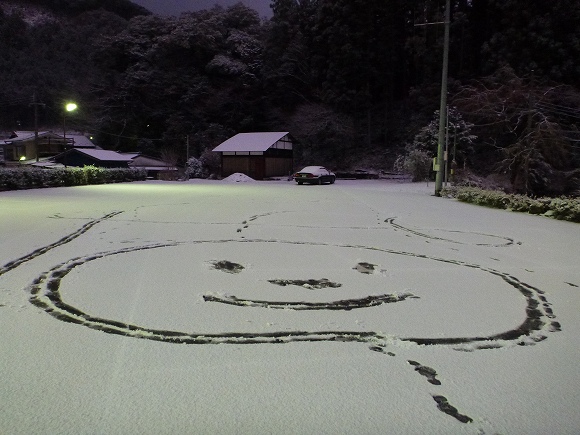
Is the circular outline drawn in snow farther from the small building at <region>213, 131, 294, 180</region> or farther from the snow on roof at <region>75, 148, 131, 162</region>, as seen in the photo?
the snow on roof at <region>75, 148, 131, 162</region>

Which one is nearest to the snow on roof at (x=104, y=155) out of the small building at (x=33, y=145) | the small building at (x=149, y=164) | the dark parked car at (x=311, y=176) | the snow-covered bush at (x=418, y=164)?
the small building at (x=149, y=164)

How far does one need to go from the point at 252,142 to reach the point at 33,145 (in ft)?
80.2

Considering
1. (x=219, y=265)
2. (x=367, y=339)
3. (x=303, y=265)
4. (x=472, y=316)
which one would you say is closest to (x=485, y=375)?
(x=367, y=339)

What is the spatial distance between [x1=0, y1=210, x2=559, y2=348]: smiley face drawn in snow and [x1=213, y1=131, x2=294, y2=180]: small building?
98.5ft

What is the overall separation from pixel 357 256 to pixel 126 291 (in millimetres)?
3314

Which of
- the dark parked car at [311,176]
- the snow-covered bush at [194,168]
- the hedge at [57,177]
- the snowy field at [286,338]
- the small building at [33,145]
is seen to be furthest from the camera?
the small building at [33,145]

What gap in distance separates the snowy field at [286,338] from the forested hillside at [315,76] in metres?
23.8

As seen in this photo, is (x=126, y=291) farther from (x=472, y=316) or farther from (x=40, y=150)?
(x=40, y=150)

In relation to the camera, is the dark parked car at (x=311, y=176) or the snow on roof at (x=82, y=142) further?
the snow on roof at (x=82, y=142)

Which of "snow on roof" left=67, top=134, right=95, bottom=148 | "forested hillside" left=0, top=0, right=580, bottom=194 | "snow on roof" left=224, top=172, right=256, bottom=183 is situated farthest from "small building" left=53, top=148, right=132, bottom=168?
"snow on roof" left=224, top=172, right=256, bottom=183

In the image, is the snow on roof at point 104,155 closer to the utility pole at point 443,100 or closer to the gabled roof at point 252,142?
the gabled roof at point 252,142

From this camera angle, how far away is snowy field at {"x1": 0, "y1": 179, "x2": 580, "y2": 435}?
7.86ft

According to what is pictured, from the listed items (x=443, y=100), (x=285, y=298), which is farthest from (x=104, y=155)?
(x=285, y=298)

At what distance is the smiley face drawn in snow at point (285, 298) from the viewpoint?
11.6ft
